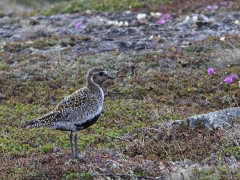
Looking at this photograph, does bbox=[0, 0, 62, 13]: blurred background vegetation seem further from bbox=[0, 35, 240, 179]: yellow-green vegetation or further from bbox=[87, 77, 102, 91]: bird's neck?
bbox=[87, 77, 102, 91]: bird's neck

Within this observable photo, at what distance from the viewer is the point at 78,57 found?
1614cm

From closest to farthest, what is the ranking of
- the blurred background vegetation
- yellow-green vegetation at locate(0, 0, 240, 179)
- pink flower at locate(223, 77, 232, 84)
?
yellow-green vegetation at locate(0, 0, 240, 179)
pink flower at locate(223, 77, 232, 84)
the blurred background vegetation

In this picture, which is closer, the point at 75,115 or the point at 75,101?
the point at 75,115

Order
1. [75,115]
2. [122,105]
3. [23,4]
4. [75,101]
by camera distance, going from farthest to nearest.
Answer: [23,4] → [122,105] → [75,101] → [75,115]

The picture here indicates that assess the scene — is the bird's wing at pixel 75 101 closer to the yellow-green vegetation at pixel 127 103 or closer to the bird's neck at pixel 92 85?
the bird's neck at pixel 92 85

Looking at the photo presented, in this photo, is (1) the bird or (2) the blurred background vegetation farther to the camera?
(2) the blurred background vegetation

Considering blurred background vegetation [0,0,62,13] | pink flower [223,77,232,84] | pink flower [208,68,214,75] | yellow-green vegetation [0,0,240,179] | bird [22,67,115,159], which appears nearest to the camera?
yellow-green vegetation [0,0,240,179]

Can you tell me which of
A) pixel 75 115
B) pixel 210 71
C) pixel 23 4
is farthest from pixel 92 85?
pixel 23 4

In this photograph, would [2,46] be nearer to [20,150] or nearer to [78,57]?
[78,57]

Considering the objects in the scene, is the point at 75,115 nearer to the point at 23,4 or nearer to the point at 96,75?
the point at 96,75

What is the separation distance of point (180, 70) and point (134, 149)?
16.2 ft

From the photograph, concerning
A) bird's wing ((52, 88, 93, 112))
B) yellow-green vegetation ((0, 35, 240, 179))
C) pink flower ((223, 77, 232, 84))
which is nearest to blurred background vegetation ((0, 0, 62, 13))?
yellow-green vegetation ((0, 35, 240, 179))

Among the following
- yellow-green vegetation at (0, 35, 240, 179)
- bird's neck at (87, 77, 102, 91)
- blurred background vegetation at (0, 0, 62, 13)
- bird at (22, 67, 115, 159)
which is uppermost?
bird's neck at (87, 77, 102, 91)

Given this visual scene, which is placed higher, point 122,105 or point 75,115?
point 75,115
